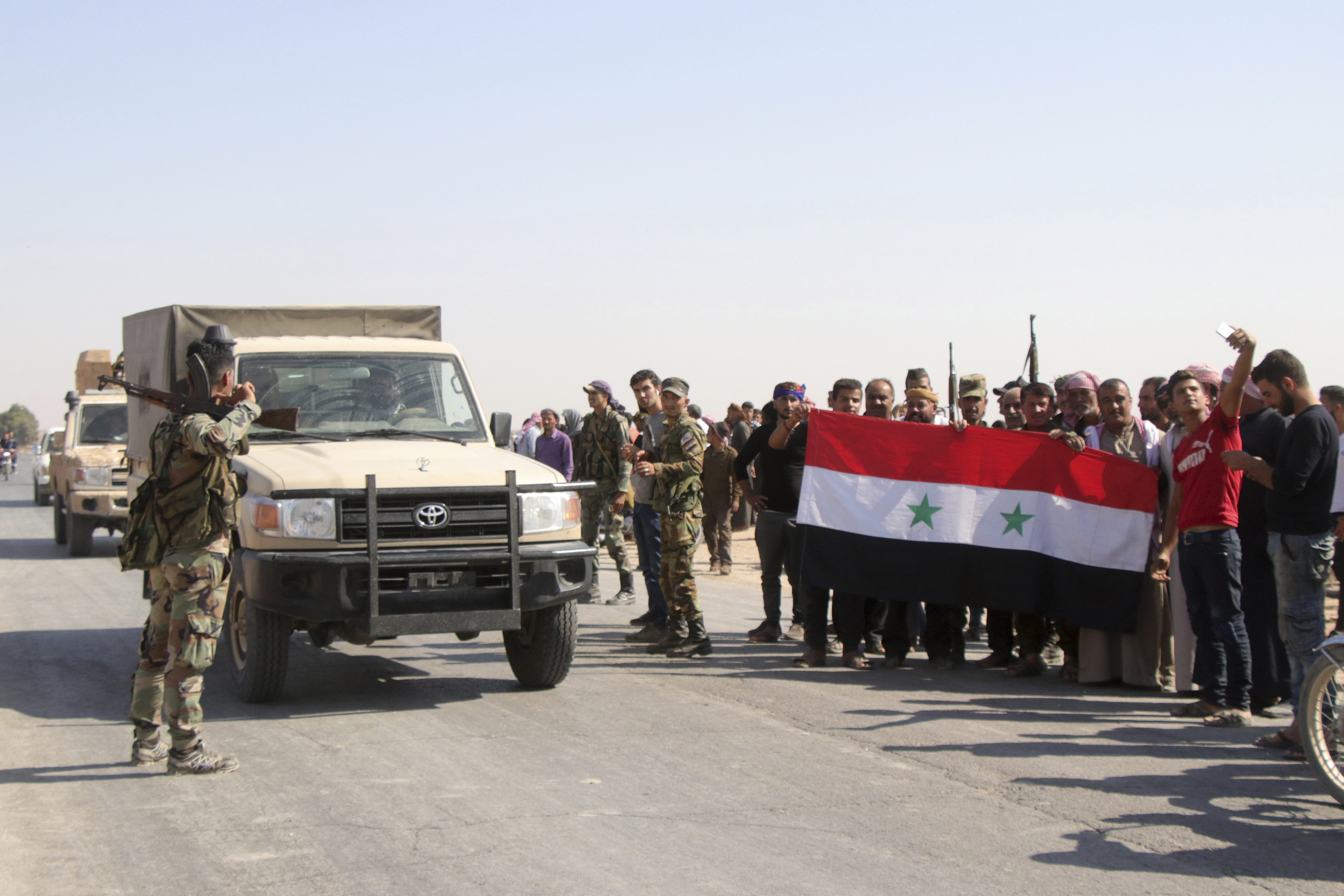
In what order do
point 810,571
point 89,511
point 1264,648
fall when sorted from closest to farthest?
point 1264,648 → point 810,571 → point 89,511

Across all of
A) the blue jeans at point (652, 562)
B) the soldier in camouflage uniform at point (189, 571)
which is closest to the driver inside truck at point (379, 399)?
the blue jeans at point (652, 562)

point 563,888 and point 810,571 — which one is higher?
point 810,571

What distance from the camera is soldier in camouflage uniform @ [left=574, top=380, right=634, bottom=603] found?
11.4m

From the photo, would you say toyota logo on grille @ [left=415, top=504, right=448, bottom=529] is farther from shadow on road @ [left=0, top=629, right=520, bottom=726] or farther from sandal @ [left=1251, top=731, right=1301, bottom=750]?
sandal @ [left=1251, top=731, right=1301, bottom=750]

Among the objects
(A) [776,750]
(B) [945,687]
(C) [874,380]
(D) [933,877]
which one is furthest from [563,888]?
(C) [874,380]

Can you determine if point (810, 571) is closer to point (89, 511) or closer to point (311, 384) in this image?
point (311, 384)

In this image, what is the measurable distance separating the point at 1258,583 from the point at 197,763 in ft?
19.2

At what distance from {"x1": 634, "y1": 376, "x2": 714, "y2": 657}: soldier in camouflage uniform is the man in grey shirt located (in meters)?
0.23

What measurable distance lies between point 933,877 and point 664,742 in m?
2.32

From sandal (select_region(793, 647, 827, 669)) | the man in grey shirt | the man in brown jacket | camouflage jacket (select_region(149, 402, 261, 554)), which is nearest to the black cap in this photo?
camouflage jacket (select_region(149, 402, 261, 554))

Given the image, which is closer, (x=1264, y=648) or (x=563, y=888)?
(x=563, y=888)

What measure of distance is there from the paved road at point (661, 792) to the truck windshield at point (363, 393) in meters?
1.73

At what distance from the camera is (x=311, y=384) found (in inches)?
344

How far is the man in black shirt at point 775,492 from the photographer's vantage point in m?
9.68
